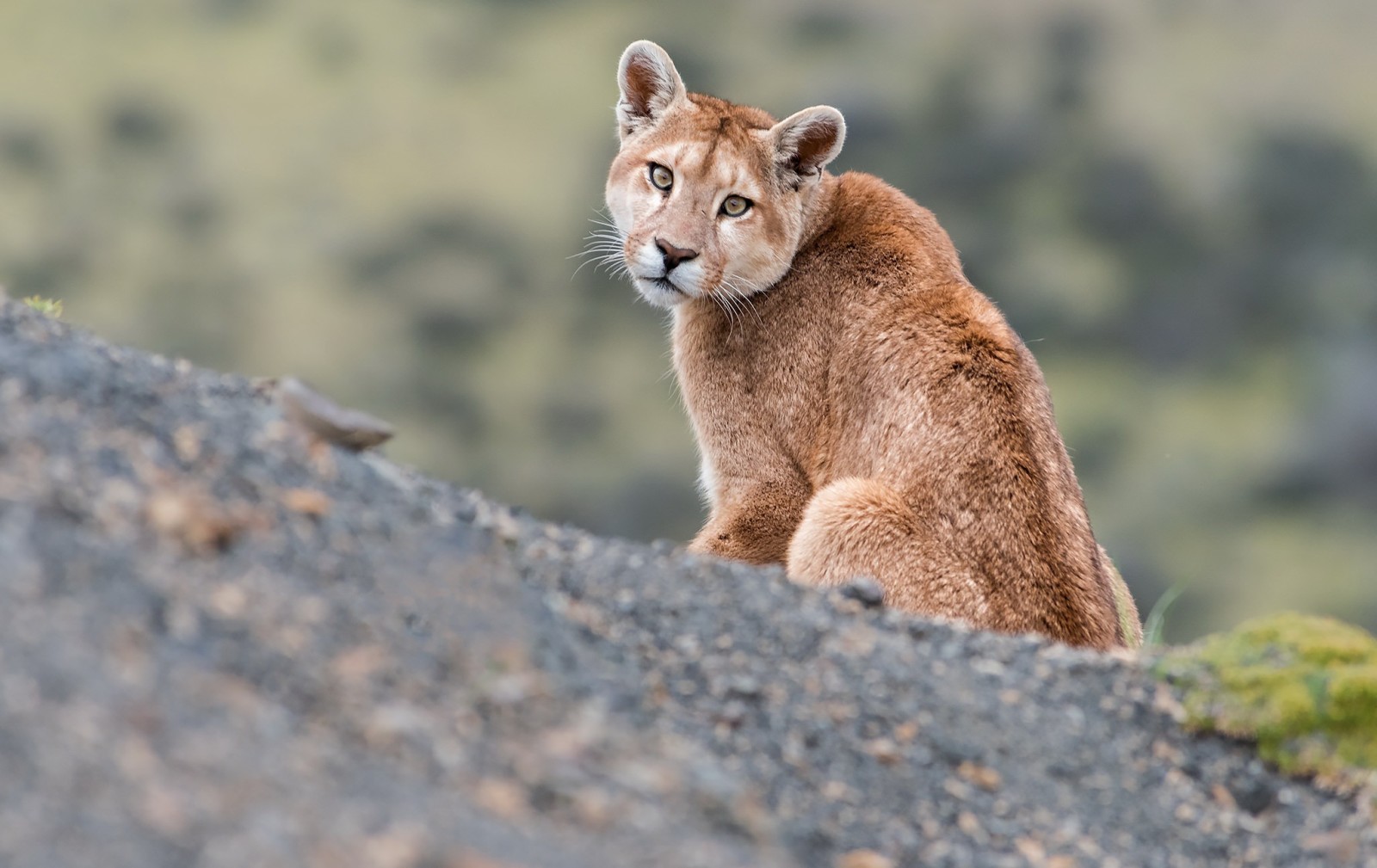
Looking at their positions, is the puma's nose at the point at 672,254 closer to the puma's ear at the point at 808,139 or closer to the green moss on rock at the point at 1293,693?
the puma's ear at the point at 808,139

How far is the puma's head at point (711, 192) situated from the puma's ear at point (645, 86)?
0.03 feet

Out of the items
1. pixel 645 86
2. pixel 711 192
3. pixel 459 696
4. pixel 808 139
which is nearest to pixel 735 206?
pixel 711 192

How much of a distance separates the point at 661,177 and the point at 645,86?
89 centimetres

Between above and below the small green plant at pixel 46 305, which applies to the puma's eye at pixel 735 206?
above

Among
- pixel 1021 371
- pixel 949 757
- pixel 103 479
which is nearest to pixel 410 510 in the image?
pixel 103 479

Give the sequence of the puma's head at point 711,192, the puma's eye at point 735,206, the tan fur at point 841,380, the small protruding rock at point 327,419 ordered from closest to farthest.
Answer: the small protruding rock at point 327,419 < the tan fur at point 841,380 < the puma's head at point 711,192 < the puma's eye at point 735,206

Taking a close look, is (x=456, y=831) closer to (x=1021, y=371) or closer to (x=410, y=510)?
(x=410, y=510)

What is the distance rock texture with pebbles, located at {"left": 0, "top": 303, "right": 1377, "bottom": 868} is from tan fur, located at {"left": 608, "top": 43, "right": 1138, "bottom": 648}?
1.13 metres

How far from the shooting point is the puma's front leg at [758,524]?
26.4ft

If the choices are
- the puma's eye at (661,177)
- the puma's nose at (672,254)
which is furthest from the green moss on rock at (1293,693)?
the puma's eye at (661,177)

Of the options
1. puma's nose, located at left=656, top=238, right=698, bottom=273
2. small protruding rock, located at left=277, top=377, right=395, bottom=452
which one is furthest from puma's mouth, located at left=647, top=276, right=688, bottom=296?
small protruding rock, located at left=277, top=377, right=395, bottom=452

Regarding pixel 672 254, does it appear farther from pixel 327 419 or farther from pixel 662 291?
pixel 327 419

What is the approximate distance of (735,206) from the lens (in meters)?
8.48

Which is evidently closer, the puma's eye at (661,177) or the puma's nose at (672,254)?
the puma's nose at (672,254)
